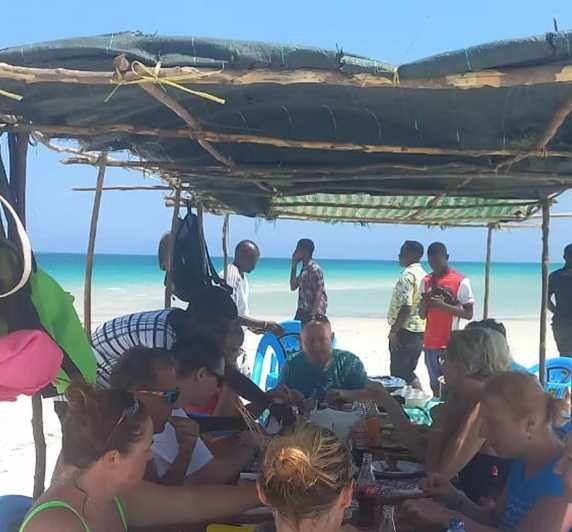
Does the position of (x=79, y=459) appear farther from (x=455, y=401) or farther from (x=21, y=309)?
(x=455, y=401)

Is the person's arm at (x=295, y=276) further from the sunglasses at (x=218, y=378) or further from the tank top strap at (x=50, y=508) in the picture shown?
the tank top strap at (x=50, y=508)

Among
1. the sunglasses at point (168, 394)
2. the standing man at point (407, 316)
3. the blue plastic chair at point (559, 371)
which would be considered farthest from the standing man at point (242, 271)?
the sunglasses at point (168, 394)

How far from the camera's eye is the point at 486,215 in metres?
6.87

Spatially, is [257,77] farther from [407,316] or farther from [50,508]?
[407,316]

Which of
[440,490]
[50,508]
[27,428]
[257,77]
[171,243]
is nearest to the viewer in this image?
[50,508]

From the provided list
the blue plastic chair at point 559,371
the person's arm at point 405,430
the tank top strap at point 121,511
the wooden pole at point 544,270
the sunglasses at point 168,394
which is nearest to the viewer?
the tank top strap at point 121,511

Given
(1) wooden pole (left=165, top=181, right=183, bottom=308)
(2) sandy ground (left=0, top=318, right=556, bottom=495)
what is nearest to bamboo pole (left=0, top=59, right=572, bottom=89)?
(1) wooden pole (left=165, top=181, right=183, bottom=308)

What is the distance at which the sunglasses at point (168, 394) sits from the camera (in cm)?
264

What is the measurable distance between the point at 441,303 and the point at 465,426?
3799 millimetres

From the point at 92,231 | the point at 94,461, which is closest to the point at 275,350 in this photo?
the point at 92,231

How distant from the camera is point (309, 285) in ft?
24.1

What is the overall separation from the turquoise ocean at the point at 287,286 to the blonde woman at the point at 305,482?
22148mm

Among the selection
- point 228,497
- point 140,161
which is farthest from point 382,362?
point 228,497

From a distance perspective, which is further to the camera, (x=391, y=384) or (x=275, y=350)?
(x=275, y=350)
